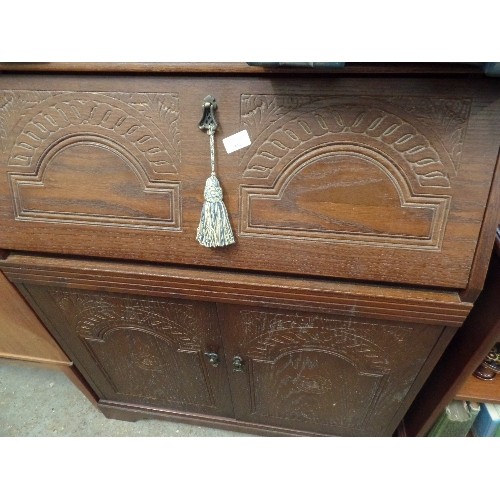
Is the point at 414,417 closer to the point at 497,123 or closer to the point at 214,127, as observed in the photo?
the point at 497,123

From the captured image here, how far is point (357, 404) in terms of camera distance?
2.65 ft

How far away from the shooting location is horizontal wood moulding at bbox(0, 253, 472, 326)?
0.54 meters

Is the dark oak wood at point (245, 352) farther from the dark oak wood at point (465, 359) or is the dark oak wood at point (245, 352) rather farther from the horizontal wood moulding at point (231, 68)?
the horizontal wood moulding at point (231, 68)

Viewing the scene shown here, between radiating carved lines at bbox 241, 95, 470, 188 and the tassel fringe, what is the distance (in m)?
0.10

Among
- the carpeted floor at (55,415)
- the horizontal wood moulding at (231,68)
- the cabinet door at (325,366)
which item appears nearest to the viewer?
the horizontal wood moulding at (231,68)

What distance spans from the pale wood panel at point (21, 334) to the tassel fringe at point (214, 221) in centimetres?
52

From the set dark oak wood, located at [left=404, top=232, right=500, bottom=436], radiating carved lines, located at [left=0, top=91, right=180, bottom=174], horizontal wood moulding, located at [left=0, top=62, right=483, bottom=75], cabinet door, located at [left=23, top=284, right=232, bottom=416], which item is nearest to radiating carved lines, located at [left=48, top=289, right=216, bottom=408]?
cabinet door, located at [left=23, top=284, right=232, bottom=416]

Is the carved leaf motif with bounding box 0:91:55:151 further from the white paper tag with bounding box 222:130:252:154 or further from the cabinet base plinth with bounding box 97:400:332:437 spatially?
the cabinet base plinth with bounding box 97:400:332:437


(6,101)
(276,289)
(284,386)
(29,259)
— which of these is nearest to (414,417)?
(284,386)

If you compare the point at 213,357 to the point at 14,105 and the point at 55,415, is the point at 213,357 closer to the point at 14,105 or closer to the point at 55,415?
the point at 14,105

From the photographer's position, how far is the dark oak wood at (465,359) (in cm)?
56

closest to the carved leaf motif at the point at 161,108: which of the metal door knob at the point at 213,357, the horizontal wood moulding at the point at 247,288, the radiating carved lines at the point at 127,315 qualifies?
the horizontal wood moulding at the point at 247,288

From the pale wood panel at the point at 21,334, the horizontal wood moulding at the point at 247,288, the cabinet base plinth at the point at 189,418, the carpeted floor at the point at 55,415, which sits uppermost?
the horizontal wood moulding at the point at 247,288

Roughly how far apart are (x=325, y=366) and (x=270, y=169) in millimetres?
476
